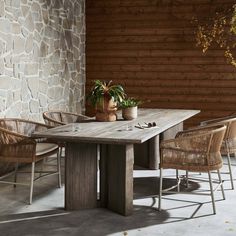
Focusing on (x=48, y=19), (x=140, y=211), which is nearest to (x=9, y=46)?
(x=48, y=19)

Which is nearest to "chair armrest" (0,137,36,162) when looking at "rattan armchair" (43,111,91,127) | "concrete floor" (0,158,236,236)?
"concrete floor" (0,158,236,236)

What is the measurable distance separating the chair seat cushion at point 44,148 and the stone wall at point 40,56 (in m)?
0.78

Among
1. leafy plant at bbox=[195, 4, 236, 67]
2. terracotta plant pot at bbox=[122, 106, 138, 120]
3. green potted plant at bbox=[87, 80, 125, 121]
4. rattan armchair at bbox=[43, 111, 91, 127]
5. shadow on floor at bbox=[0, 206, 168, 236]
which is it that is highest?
leafy plant at bbox=[195, 4, 236, 67]

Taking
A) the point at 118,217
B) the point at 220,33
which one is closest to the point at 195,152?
the point at 118,217

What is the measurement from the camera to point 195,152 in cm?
380

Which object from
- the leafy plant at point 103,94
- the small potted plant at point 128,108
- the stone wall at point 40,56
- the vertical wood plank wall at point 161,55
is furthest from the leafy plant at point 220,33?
the leafy plant at point 103,94

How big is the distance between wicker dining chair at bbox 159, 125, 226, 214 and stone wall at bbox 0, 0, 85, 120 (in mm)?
2057

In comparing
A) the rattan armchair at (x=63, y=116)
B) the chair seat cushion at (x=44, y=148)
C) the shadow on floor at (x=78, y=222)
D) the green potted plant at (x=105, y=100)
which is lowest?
the shadow on floor at (x=78, y=222)

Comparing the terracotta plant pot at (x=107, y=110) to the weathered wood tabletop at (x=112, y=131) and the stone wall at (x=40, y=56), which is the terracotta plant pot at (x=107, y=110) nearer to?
the weathered wood tabletop at (x=112, y=131)

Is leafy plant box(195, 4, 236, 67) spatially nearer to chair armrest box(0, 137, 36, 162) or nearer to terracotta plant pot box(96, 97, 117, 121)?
terracotta plant pot box(96, 97, 117, 121)

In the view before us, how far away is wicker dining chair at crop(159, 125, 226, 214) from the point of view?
379 cm

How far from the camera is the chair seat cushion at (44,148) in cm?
426

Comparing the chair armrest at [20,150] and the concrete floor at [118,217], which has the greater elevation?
the chair armrest at [20,150]

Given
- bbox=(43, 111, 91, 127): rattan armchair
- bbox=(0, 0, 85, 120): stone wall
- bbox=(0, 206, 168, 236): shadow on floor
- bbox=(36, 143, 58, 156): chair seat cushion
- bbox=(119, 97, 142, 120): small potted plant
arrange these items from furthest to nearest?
1. bbox=(43, 111, 91, 127): rattan armchair
2. bbox=(0, 0, 85, 120): stone wall
3. bbox=(119, 97, 142, 120): small potted plant
4. bbox=(36, 143, 58, 156): chair seat cushion
5. bbox=(0, 206, 168, 236): shadow on floor
